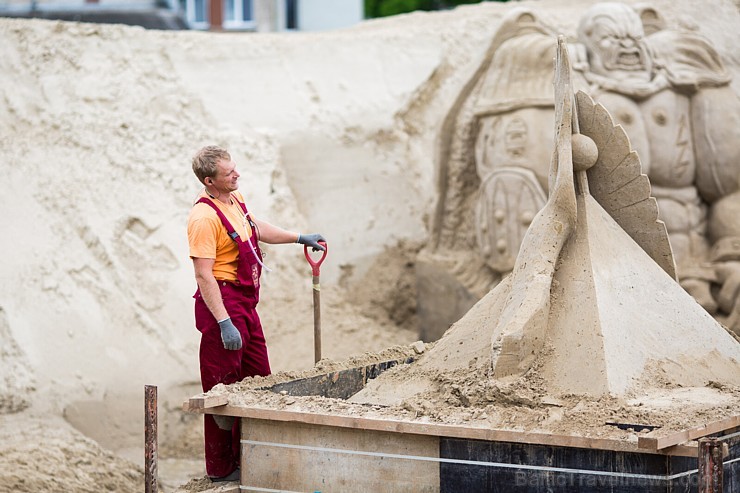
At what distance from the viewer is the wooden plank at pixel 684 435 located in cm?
345

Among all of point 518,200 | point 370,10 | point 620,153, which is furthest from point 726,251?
point 370,10

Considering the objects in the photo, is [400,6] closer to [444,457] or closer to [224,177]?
[224,177]

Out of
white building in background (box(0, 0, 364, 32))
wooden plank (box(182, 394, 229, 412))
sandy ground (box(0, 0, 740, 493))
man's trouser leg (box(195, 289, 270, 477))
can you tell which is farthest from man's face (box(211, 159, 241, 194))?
white building in background (box(0, 0, 364, 32))

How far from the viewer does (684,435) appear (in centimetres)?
353

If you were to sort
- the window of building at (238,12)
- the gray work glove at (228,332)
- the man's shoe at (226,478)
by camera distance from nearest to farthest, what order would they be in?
the man's shoe at (226,478), the gray work glove at (228,332), the window of building at (238,12)

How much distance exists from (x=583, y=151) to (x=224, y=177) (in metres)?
1.34

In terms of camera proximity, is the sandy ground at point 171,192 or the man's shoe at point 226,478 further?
the sandy ground at point 171,192

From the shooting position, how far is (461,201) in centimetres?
830


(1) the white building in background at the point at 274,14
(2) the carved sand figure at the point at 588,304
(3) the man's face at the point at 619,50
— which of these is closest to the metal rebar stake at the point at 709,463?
(2) the carved sand figure at the point at 588,304

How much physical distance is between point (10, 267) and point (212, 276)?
319 centimetres

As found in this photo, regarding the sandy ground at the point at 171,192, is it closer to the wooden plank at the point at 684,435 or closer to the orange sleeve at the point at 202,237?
the orange sleeve at the point at 202,237

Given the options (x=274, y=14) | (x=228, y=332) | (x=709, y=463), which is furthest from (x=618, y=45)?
(x=274, y=14)

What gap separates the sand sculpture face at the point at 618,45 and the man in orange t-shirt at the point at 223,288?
12.1 ft

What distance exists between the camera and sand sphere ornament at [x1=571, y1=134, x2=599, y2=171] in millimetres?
4512
